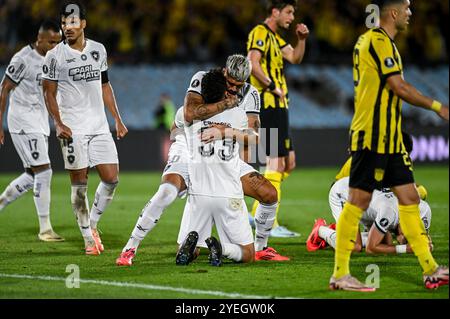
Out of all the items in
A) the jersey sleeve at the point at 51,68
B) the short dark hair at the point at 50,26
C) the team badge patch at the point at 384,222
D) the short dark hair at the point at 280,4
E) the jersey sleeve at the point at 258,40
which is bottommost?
the team badge patch at the point at 384,222

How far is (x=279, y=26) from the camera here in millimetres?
11008

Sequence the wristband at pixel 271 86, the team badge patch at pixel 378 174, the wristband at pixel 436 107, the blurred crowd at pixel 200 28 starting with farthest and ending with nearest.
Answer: the blurred crowd at pixel 200 28, the wristband at pixel 271 86, the team badge patch at pixel 378 174, the wristband at pixel 436 107

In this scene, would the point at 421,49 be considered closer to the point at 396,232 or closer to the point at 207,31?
the point at 207,31

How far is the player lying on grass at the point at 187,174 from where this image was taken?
802cm

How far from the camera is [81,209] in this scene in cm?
900

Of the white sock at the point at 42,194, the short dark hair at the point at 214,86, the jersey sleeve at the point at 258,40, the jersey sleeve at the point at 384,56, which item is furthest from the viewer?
the jersey sleeve at the point at 258,40

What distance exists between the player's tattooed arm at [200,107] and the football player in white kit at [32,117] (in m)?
2.66

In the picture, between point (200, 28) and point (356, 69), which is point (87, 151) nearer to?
point (356, 69)

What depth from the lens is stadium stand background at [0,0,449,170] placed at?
75.0ft

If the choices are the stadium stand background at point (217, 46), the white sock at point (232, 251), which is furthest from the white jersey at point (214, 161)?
the stadium stand background at point (217, 46)

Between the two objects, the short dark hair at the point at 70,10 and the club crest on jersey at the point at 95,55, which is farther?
the club crest on jersey at the point at 95,55

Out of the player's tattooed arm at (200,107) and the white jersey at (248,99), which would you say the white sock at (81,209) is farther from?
the white jersey at (248,99)

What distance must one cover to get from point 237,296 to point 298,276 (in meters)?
1.16

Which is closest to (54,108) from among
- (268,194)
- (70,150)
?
(70,150)
